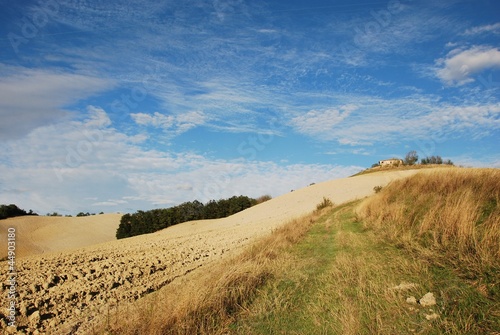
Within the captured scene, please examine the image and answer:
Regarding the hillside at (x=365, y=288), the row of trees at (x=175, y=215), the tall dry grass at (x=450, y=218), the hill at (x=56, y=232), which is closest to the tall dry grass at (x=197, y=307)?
the hillside at (x=365, y=288)

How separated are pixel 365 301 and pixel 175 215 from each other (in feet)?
103

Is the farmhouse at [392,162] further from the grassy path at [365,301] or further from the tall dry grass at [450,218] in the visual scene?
the grassy path at [365,301]

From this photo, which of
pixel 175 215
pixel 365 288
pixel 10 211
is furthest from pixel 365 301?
pixel 10 211

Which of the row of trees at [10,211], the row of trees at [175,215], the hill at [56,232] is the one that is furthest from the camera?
the row of trees at [10,211]

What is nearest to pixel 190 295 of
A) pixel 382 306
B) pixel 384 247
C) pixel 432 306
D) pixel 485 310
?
pixel 382 306

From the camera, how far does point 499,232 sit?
584cm

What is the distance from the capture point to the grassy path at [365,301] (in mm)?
4148

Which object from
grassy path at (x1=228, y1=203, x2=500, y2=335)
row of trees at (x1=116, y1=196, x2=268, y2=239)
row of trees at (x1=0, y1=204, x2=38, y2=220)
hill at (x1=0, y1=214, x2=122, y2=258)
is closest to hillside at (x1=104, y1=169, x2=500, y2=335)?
grassy path at (x1=228, y1=203, x2=500, y2=335)

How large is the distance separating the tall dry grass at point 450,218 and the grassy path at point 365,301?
1.55ft

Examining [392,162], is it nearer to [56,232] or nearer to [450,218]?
[56,232]

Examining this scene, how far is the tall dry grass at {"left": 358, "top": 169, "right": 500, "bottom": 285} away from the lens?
18.2 feet

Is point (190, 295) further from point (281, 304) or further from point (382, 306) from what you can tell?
point (382, 306)

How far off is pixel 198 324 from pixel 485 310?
3531 mm

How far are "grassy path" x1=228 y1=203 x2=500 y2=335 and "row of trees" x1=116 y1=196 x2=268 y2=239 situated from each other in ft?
91.0
